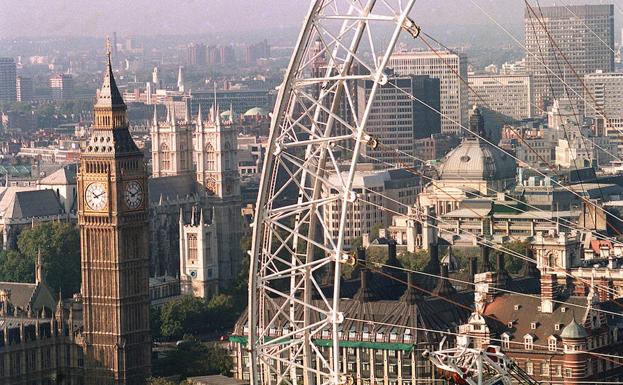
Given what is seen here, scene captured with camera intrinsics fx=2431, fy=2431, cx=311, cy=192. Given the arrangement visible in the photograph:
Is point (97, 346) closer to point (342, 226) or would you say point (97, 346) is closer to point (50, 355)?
point (50, 355)

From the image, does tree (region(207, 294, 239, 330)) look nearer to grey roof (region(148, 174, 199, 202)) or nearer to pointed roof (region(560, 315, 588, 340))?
grey roof (region(148, 174, 199, 202))

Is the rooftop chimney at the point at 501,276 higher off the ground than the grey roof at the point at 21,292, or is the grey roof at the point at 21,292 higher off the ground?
the rooftop chimney at the point at 501,276

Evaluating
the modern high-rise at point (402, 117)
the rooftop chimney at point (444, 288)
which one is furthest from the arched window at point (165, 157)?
the rooftop chimney at point (444, 288)

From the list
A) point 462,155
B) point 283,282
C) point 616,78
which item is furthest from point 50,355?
point 616,78

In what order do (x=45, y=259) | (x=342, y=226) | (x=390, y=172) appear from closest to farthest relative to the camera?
(x=342, y=226) → (x=45, y=259) → (x=390, y=172)

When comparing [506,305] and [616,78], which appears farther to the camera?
[616,78]

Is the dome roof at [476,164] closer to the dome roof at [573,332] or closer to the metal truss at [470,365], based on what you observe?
the dome roof at [573,332]

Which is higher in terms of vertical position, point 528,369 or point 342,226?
point 342,226

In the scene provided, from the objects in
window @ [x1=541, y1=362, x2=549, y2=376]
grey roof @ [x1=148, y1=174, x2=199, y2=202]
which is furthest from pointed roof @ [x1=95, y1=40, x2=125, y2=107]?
grey roof @ [x1=148, y1=174, x2=199, y2=202]
